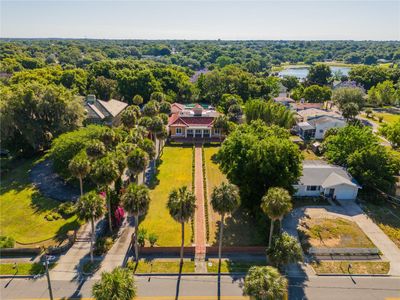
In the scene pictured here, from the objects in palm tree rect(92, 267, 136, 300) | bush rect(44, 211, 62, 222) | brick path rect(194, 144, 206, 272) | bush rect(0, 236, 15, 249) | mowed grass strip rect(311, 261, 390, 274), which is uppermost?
palm tree rect(92, 267, 136, 300)

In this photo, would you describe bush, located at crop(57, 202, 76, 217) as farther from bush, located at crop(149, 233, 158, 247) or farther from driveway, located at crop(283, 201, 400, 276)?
driveway, located at crop(283, 201, 400, 276)

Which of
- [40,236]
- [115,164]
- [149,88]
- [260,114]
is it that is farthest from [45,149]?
[260,114]

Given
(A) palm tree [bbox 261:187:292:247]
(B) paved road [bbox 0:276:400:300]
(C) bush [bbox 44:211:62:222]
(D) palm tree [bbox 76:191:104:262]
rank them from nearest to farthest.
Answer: (B) paved road [bbox 0:276:400:300] < (A) palm tree [bbox 261:187:292:247] < (D) palm tree [bbox 76:191:104:262] < (C) bush [bbox 44:211:62:222]

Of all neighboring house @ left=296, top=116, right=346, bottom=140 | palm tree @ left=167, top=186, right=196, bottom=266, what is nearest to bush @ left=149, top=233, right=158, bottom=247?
palm tree @ left=167, top=186, right=196, bottom=266

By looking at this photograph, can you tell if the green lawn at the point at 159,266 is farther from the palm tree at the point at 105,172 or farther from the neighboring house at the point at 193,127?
the neighboring house at the point at 193,127

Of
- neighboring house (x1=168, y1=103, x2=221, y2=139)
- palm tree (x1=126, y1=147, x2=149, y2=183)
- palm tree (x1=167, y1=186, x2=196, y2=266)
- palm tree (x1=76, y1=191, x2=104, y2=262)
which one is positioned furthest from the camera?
neighboring house (x1=168, y1=103, x2=221, y2=139)

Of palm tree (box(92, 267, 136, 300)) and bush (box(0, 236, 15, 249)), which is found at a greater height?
palm tree (box(92, 267, 136, 300))

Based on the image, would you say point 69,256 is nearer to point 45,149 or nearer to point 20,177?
point 20,177
